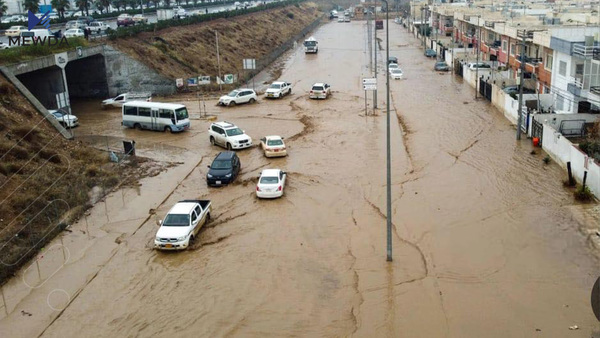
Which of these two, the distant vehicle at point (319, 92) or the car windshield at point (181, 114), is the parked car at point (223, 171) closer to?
the car windshield at point (181, 114)

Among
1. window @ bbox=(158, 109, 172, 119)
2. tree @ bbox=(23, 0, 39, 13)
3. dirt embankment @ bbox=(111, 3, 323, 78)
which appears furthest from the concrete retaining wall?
tree @ bbox=(23, 0, 39, 13)

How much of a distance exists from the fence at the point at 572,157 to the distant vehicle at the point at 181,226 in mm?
15076

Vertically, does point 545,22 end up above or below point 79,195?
above

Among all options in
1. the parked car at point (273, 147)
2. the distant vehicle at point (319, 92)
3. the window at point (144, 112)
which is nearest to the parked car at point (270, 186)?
the parked car at point (273, 147)

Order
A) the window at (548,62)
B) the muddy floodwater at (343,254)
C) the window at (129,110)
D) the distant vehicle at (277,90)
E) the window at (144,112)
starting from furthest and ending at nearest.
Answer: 1. the distant vehicle at (277,90)
2. the window at (548,62)
3. the window at (129,110)
4. the window at (144,112)
5. the muddy floodwater at (343,254)

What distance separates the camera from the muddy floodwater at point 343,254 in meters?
16.8

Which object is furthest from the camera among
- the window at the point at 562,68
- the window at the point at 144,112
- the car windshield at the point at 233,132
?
the window at the point at 144,112

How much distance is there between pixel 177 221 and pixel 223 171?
6.73 metres

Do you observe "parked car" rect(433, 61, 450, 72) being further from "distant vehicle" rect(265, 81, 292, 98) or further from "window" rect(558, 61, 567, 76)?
"window" rect(558, 61, 567, 76)

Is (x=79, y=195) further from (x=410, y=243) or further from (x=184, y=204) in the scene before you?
(x=410, y=243)

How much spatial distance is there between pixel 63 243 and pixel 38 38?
26.2m

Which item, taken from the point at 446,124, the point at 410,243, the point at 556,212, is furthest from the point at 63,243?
the point at 446,124

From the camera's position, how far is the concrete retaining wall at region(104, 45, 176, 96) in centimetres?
5081

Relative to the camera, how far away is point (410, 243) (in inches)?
851
